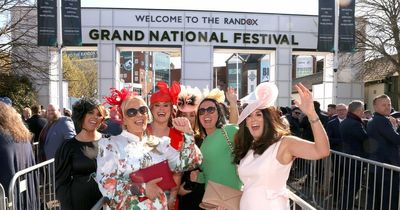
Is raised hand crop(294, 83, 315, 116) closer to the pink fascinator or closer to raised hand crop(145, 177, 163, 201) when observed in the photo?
the pink fascinator

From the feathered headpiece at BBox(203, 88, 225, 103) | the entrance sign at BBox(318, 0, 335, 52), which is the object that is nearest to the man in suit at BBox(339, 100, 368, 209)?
the feathered headpiece at BBox(203, 88, 225, 103)

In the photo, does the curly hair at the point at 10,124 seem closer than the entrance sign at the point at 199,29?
Yes

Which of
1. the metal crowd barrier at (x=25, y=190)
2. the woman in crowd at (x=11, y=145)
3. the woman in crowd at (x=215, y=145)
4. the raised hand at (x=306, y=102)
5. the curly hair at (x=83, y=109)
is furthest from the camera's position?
the woman in crowd at (x=11, y=145)

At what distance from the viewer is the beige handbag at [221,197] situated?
3.12 m

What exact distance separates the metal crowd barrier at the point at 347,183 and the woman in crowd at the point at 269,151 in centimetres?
244

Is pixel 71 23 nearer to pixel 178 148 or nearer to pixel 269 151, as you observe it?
pixel 178 148

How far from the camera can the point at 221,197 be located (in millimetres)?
3148

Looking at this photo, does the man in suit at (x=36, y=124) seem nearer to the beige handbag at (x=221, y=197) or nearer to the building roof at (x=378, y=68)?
the beige handbag at (x=221, y=197)

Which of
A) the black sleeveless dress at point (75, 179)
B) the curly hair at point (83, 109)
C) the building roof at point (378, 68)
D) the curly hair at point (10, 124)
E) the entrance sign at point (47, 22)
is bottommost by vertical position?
the black sleeveless dress at point (75, 179)

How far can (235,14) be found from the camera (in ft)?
59.9

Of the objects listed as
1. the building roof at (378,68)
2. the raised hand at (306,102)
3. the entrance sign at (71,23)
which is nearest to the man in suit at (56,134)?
→ the raised hand at (306,102)

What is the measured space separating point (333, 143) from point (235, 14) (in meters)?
11.3

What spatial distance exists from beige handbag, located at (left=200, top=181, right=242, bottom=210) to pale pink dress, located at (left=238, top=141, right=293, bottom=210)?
0.21 meters

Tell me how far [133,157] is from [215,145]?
0.79 metres
